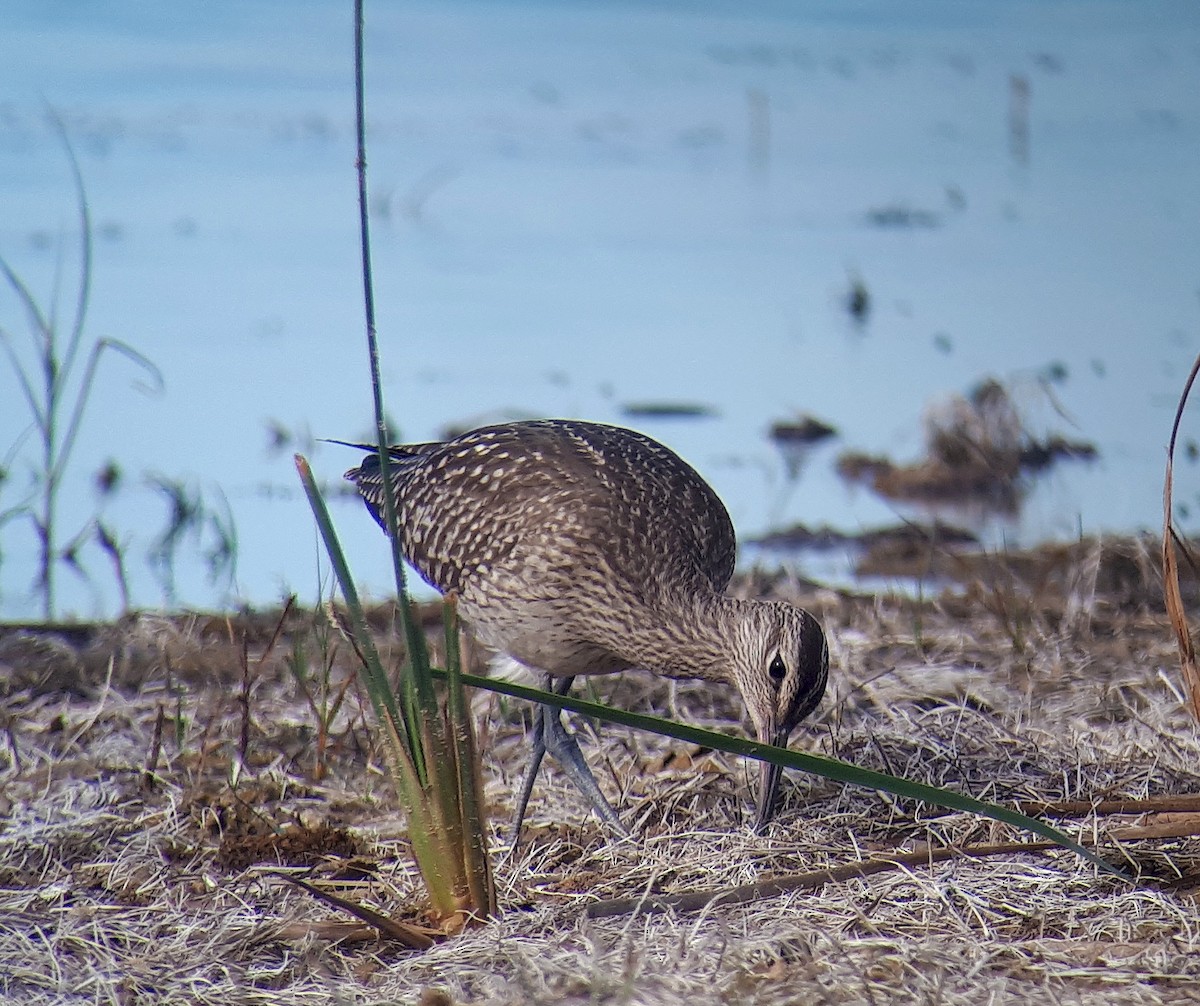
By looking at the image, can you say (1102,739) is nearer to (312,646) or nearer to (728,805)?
(728,805)

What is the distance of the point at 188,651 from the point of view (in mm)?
6402

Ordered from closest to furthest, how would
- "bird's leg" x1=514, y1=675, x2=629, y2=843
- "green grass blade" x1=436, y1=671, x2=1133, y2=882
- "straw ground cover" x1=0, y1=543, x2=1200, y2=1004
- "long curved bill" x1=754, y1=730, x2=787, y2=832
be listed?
1. "green grass blade" x1=436, y1=671, x2=1133, y2=882
2. "straw ground cover" x1=0, y1=543, x2=1200, y2=1004
3. "long curved bill" x1=754, y1=730, x2=787, y2=832
4. "bird's leg" x1=514, y1=675, x2=629, y2=843

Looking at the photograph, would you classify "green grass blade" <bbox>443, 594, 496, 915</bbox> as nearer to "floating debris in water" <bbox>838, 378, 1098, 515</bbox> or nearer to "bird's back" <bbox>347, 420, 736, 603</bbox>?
"bird's back" <bbox>347, 420, 736, 603</bbox>

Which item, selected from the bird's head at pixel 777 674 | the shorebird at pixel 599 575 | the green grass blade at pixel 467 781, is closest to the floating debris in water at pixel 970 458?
the shorebird at pixel 599 575

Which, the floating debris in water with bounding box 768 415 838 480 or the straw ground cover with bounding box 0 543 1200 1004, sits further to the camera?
the floating debris in water with bounding box 768 415 838 480

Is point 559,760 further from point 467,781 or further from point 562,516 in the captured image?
point 467,781

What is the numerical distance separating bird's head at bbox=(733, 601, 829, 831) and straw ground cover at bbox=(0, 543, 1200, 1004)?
0.23 m

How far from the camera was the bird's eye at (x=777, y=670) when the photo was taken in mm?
4578

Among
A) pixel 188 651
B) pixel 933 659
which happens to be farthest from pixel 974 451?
pixel 188 651

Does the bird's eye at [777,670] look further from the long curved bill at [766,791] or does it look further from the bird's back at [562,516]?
the bird's back at [562,516]

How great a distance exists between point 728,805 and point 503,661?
1202mm

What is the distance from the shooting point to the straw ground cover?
3.53 metres

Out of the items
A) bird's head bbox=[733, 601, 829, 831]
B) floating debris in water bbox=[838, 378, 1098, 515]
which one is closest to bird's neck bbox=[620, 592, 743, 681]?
bird's head bbox=[733, 601, 829, 831]

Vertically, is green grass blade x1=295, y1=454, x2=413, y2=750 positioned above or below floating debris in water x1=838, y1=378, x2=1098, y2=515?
above
